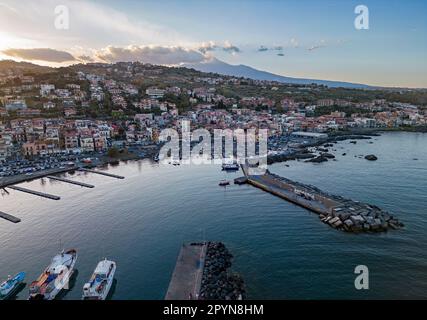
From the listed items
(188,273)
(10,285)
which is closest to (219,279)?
(188,273)

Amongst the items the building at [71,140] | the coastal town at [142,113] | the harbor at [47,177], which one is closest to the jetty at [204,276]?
the harbor at [47,177]

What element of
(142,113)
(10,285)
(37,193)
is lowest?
(10,285)

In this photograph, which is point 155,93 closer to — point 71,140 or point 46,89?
point 46,89

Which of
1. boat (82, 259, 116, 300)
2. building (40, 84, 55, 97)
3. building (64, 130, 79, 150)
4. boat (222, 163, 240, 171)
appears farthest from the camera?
building (40, 84, 55, 97)

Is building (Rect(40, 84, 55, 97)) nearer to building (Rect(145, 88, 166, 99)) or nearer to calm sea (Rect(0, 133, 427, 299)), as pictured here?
building (Rect(145, 88, 166, 99))

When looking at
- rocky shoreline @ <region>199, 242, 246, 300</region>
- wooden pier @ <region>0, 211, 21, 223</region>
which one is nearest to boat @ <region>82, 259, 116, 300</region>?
rocky shoreline @ <region>199, 242, 246, 300</region>
